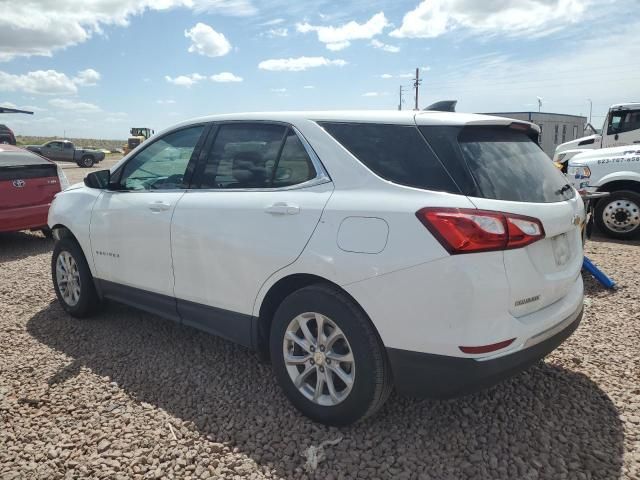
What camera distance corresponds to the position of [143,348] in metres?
3.94

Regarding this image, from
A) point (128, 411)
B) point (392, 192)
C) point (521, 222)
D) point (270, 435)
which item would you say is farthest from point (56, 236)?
point (521, 222)

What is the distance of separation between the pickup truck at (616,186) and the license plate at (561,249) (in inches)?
215

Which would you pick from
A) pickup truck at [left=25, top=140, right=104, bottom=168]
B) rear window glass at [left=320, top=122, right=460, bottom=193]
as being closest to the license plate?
rear window glass at [left=320, top=122, right=460, bottom=193]

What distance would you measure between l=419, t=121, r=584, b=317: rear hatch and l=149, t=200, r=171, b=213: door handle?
6.19 feet

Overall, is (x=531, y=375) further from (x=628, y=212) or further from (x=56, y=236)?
(x=628, y=212)

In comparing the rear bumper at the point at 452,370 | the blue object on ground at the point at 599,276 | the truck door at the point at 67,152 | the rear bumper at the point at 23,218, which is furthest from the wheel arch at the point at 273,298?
the truck door at the point at 67,152

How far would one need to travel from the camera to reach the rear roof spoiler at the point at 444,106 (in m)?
3.05

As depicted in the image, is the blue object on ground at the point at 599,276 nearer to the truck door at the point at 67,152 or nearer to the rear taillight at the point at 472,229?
the rear taillight at the point at 472,229

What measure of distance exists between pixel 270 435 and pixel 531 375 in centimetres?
178

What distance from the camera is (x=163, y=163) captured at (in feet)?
12.6

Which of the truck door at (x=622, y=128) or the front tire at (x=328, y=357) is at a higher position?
the truck door at (x=622, y=128)

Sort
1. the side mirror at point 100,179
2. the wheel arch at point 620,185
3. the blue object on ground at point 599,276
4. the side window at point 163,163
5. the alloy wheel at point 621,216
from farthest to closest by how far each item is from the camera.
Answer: the wheel arch at point 620,185
the alloy wheel at point 621,216
the blue object on ground at point 599,276
the side mirror at point 100,179
the side window at point 163,163

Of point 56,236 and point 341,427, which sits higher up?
point 56,236

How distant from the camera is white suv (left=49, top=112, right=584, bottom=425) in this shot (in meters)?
2.28
